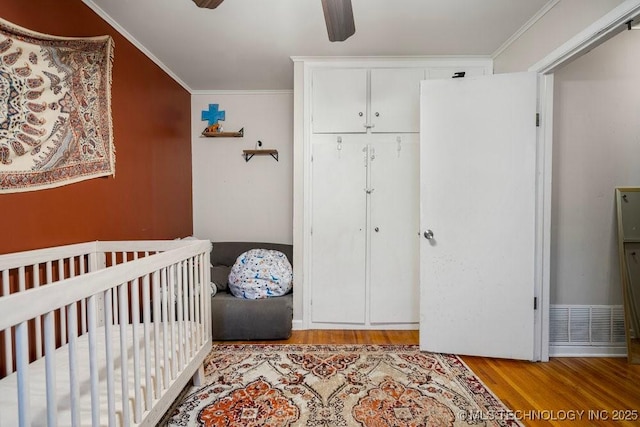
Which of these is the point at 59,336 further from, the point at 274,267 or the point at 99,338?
the point at 274,267

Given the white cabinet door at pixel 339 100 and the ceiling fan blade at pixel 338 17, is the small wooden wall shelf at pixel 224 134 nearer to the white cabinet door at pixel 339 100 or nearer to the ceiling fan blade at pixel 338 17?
the white cabinet door at pixel 339 100

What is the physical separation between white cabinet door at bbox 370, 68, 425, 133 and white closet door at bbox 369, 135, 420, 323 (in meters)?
0.11

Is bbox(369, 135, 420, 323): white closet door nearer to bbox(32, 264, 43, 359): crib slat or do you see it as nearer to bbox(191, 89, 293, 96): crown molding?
bbox(191, 89, 293, 96): crown molding

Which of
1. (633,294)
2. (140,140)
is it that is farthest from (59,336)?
(633,294)

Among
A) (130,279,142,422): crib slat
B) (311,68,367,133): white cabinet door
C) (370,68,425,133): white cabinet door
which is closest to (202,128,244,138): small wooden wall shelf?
(311,68,367,133): white cabinet door

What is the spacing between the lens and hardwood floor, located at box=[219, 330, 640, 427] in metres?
1.45

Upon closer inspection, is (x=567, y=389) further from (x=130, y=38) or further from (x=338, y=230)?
(x=130, y=38)

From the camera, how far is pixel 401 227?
96.6 inches

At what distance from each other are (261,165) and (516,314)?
261 cm

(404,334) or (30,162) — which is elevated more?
(30,162)

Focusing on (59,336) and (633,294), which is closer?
(59,336)

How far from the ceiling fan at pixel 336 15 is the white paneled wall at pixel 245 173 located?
1.83 metres

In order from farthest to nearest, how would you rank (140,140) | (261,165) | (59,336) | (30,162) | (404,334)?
(261,165)
(404,334)
(140,140)
(59,336)
(30,162)

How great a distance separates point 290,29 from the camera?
2.02 metres
